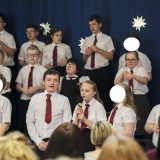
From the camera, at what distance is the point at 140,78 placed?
6.86 m

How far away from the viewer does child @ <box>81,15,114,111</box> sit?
7.57 meters

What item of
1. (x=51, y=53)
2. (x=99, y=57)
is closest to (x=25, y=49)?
(x=51, y=53)

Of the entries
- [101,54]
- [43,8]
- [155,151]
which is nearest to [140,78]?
[101,54]

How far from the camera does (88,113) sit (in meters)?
5.77

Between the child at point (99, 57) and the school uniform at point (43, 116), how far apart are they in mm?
1981

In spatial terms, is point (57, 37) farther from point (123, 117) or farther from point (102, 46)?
point (123, 117)

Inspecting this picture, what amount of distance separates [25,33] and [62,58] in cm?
116

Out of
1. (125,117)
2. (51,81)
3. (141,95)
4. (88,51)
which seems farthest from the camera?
(88,51)

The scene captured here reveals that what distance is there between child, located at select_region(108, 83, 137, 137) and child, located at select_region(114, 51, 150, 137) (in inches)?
48.1

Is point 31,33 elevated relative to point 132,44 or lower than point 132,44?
elevated

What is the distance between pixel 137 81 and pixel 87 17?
1.85m

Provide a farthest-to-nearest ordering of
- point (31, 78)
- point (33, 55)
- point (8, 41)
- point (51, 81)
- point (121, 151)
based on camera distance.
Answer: point (8, 41) → point (31, 78) → point (33, 55) → point (51, 81) → point (121, 151)

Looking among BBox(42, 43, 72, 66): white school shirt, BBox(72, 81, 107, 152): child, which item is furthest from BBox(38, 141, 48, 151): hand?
BBox(42, 43, 72, 66): white school shirt

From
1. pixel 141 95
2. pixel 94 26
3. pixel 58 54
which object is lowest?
pixel 141 95
